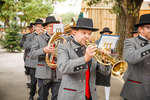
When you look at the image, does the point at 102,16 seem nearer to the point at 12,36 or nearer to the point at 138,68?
the point at 12,36

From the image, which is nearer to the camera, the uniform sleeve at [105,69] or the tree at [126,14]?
the uniform sleeve at [105,69]

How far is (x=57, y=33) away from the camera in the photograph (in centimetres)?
442

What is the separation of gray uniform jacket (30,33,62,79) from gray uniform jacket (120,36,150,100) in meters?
1.66

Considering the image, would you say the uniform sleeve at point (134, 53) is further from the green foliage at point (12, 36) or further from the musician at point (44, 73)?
the green foliage at point (12, 36)

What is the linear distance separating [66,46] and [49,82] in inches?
71.1

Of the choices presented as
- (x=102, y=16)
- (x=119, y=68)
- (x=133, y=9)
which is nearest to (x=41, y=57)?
(x=119, y=68)

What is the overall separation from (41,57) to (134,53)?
2109mm

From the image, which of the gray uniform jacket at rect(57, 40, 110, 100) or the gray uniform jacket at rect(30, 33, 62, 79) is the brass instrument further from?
the gray uniform jacket at rect(30, 33, 62, 79)

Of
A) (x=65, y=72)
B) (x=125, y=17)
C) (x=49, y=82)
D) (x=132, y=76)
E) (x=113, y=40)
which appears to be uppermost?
(x=125, y=17)

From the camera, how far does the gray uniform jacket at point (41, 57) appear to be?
4.45m

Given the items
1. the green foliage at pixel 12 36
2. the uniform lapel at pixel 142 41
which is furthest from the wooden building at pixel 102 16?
the uniform lapel at pixel 142 41

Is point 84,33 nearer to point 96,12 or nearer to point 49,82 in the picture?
point 49,82

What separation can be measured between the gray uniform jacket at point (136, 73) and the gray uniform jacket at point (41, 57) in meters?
1.66

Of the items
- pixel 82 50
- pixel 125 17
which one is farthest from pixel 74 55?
pixel 125 17
